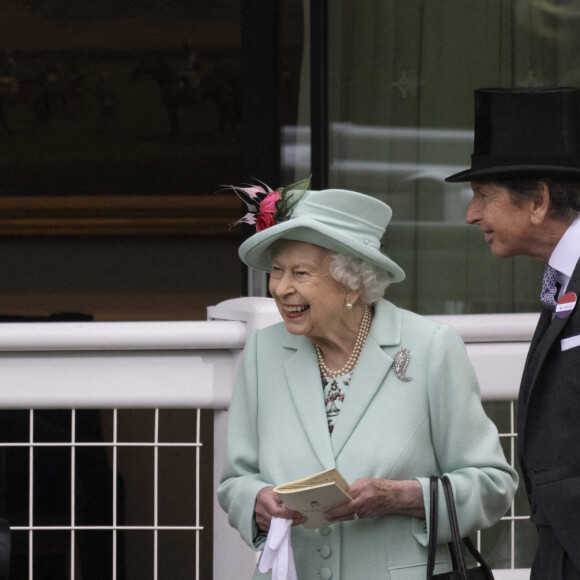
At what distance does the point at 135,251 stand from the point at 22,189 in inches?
32.3

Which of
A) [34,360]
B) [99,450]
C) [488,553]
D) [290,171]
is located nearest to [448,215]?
[290,171]

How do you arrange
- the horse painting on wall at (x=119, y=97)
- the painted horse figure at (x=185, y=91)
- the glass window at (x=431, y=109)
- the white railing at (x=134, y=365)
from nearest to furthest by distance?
the white railing at (x=134, y=365) → the glass window at (x=431, y=109) → the horse painting on wall at (x=119, y=97) → the painted horse figure at (x=185, y=91)

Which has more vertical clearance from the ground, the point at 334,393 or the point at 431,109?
the point at 431,109

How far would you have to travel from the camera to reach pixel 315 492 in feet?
6.91

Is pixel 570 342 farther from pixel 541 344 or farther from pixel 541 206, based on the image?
pixel 541 206

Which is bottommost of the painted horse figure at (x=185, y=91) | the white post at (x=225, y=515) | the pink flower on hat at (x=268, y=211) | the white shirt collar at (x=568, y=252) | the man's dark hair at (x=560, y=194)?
the white post at (x=225, y=515)

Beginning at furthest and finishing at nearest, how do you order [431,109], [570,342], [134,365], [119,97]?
[119,97] < [431,109] < [134,365] < [570,342]

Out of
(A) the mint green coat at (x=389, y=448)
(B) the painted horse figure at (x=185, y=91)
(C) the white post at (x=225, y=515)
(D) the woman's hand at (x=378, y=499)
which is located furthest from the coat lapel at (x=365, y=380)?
(B) the painted horse figure at (x=185, y=91)

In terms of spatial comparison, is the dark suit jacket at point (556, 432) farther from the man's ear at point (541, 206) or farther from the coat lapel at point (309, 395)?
the coat lapel at point (309, 395)

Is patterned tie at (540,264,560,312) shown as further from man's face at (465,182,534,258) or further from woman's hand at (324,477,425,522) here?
woman's hand at (324,477,425,522)

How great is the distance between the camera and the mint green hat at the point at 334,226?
2316 millimetres

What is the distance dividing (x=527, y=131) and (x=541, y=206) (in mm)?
178

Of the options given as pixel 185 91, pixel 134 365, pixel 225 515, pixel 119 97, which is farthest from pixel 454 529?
pixel 119 97

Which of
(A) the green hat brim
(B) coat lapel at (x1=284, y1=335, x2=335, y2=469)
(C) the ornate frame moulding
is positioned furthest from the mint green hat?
(C) the ornate frame moulding
